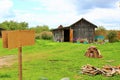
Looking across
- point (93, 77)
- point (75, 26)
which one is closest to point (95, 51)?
point (93, 77)

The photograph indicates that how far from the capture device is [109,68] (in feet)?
48.2

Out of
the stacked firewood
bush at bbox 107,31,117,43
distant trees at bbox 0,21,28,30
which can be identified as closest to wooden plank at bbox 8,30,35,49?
the stacked firewood

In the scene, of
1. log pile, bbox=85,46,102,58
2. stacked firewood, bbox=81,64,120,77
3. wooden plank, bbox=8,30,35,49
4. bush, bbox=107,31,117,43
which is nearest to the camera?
wooden plank, bbox=8,30,35,49

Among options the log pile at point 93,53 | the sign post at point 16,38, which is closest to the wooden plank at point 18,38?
the sign post at point 16,38

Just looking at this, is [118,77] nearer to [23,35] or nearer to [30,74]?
[30,74]

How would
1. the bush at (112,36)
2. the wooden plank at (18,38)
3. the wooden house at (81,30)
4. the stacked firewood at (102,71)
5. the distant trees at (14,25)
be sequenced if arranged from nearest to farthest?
the wooden plank at (18,38), the stacked firewood at (102,71), the bush at (112,36), the wooden house at (81,30), the distant trees at (14,25)

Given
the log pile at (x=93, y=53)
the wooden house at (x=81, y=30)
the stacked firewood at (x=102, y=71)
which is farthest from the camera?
the wooden house at (x=81, y=30)

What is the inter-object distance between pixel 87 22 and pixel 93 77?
4198 centimetres

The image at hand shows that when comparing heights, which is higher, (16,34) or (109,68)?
(16,34)

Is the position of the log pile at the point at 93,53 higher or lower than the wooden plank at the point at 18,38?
lower

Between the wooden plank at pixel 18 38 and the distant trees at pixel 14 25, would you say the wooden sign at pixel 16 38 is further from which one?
the distant trees at pixel 14 25

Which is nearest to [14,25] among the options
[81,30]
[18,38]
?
[81,30]

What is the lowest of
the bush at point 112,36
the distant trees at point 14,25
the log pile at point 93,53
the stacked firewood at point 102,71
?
the stacked firewood at point 102,71

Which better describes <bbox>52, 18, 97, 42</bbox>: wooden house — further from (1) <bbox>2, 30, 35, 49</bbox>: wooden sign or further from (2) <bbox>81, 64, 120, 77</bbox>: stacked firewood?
(1) <bbox>2, 30, 35, 49</bbox>: wooden sign
